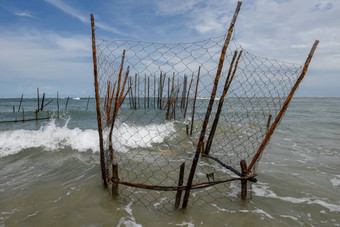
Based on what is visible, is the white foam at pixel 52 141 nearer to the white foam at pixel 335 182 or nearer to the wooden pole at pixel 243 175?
the wooden pole at pixel 243 175

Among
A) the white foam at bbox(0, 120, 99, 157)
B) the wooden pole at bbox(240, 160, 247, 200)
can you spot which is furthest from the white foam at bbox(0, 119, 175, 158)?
the wooden pole at bbox(240, 160, 247, 200)

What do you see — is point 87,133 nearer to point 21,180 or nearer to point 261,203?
point 21,180

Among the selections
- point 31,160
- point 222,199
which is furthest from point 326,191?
point 31,160

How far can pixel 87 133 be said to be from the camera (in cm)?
817

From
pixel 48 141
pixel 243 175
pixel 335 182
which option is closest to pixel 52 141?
pixel 48 141

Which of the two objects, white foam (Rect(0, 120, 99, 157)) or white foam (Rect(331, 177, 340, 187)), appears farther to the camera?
white foam (Rect(0, 120, 99, 157))

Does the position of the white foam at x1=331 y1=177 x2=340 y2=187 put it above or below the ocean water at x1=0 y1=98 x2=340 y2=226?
above

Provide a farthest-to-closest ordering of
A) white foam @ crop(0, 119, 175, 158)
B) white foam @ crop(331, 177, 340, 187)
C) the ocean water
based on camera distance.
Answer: white foam @ crop(0, 119, 175, 158)
white foam @ crop(331, 177, 340, 187)
the ocean water

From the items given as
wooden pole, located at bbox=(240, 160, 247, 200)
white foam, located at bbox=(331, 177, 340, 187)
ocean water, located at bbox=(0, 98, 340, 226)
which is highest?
wooden pole, located at bbox=(240, 160, 247, 200)

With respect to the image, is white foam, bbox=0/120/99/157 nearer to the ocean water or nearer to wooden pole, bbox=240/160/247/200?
the ocean water

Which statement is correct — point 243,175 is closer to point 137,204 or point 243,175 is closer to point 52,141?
point 137,204

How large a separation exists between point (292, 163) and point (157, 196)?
3989 millimetres

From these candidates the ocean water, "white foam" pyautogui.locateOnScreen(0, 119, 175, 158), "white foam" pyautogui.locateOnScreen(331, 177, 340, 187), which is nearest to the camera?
the ocean water

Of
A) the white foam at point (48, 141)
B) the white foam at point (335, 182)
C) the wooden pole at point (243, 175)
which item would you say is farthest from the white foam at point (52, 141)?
the white foam at point (335, 182)
